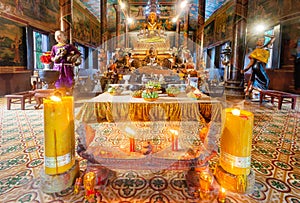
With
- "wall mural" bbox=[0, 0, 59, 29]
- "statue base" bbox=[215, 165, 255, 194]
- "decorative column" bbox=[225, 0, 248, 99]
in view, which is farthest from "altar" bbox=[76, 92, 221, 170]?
"wall mural" bbox=[0, 0, 59, 29]

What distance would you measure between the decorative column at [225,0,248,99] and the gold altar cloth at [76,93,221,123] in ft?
7.65

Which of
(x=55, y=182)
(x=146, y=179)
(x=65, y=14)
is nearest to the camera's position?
(x=55, y=182)

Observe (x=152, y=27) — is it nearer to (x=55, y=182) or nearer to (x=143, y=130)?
(x=143, y=130)

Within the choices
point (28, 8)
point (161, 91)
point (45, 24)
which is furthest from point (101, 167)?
point (45, 24)

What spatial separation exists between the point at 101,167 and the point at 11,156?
130cm

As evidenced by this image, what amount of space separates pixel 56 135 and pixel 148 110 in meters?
1.94

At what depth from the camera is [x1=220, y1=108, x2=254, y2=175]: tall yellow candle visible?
59.7 inches

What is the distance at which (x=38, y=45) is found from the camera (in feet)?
30.3

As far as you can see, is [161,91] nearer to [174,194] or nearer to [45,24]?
[174,194]

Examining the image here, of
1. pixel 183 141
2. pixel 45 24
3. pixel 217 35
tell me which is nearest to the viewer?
pixel 183 141

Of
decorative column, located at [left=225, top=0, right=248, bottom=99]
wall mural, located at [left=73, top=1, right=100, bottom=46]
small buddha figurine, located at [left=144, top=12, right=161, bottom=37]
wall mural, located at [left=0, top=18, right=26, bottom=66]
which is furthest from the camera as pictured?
wall mural, located at [left=73, top=1, right=100, bottom=46]

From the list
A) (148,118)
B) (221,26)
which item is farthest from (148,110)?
(221,26)

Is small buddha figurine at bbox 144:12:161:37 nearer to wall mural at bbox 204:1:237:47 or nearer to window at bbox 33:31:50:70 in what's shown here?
wall mural at bbox 204:1:237:47

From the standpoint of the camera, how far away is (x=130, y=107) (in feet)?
11.0
